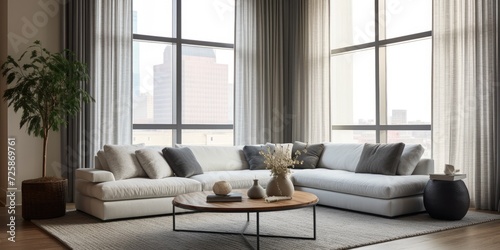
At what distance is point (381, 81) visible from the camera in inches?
278

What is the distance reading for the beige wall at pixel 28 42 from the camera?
6.28m

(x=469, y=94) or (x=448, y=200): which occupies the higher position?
(x=469, y=94)

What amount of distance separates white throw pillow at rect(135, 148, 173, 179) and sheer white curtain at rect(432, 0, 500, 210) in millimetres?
3345

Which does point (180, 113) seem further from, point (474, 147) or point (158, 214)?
point (474, 147)

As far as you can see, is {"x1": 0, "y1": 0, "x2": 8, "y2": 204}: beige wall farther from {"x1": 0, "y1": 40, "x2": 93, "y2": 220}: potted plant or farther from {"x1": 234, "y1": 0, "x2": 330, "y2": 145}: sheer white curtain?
{"x1": 234, "y1": 0, "x2": 330, "y2": 145}: sheer white curtain

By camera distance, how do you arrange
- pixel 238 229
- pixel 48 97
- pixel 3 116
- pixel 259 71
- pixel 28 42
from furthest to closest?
pixel 259 71 < pixel 3 116 < pixel 28 42 < pixel 48 97 < pixel 238 229

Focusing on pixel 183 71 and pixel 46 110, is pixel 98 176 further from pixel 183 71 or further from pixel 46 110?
pixel 183 71

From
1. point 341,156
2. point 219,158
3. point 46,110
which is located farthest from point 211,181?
point 46,110

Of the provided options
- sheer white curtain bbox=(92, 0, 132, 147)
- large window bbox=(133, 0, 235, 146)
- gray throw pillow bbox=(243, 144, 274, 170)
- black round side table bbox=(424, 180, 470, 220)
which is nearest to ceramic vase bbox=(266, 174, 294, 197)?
black round side table bbox=(424, 180, 470, 220)

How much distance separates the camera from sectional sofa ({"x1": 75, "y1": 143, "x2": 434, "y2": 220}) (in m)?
5.14

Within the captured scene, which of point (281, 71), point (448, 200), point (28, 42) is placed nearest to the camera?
point (448, 200)

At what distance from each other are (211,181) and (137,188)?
36.6 inches

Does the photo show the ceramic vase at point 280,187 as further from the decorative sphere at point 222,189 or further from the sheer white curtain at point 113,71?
the sheer white curtain at point 113,71

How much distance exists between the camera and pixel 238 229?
466cm
